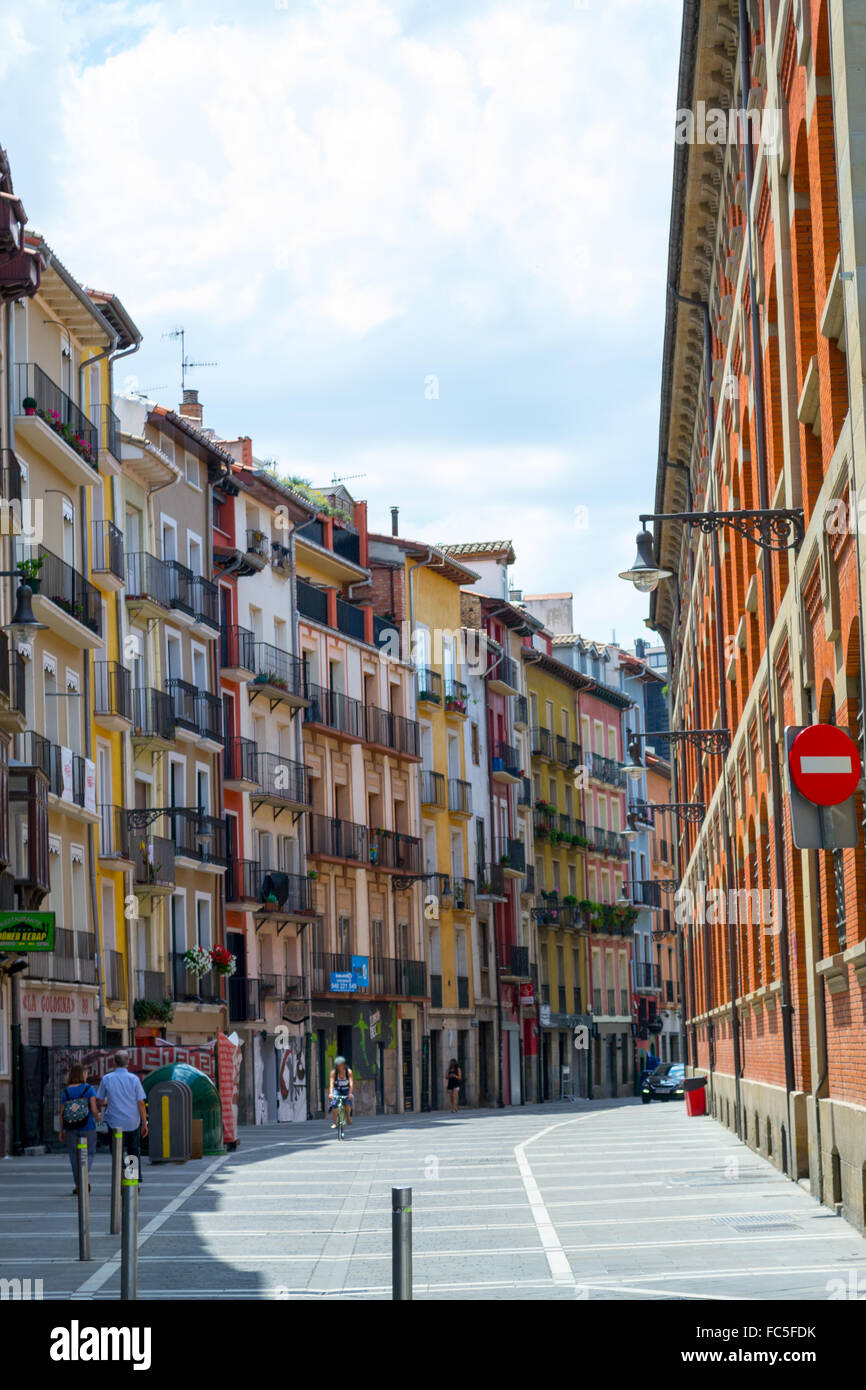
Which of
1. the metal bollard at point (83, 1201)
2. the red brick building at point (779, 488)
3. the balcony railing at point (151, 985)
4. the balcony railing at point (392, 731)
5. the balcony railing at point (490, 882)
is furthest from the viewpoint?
the balcony railing at point (490, 882)

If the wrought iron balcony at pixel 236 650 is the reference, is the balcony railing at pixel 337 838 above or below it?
below

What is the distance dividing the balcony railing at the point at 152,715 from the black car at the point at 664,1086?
25.3m

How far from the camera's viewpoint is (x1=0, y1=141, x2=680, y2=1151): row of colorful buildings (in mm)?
38219

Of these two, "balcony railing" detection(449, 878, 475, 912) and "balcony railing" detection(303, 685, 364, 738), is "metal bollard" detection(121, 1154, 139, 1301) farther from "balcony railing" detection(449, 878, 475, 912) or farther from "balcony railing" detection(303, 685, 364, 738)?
"balcony railing" detection(449, 878, 475, 912)

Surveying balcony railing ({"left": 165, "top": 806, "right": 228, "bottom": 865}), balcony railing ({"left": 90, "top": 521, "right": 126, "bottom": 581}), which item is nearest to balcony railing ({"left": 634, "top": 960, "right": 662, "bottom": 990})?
balcony railing ({"left": 165, "top": 806, "right": 228, "bottom": 865})

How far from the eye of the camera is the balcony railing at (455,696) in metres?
70.4

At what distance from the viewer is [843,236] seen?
13.7 m

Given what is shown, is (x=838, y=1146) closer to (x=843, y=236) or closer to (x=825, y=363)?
(x=825, y=363)

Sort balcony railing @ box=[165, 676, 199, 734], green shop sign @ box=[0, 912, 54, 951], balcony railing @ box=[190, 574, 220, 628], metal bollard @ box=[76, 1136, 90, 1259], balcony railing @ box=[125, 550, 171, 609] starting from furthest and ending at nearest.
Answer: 1. balcony railing @ box=[190, 574, 220, 628]
2. balcony railing @ box=[165, 676, 199, 734]
3. balcony railing @ box=[125, 550, 171, 609]
4. green shop sign @ box=[0, 912, 54, 951]
5. metal bollard @ box=[76, 1136, 90, 1259]

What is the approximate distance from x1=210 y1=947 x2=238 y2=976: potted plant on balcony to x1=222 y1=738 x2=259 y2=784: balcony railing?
18.0 feet

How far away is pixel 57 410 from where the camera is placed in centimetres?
3962

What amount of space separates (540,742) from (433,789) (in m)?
16.0

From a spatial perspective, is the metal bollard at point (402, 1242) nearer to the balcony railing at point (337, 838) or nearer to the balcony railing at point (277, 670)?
the balcony railing at point (277, 670)

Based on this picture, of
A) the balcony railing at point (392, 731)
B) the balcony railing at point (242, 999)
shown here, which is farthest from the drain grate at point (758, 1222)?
the balcony railing at point (392, 731)
